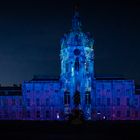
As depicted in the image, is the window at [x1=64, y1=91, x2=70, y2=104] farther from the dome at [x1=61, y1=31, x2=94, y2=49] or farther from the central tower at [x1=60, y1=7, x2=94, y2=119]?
the dome at [x1=61, y1=31, x2=94, y2=49]

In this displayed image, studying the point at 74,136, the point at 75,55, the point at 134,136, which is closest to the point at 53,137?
the point at 74,136

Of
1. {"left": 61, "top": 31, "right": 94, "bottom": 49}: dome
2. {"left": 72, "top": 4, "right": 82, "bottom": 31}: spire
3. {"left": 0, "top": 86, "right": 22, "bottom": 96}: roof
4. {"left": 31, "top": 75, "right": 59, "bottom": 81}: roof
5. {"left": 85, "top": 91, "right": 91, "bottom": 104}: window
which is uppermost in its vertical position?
{"left": 72, "top": 4, "right": 82, "bottom": 31}: spire

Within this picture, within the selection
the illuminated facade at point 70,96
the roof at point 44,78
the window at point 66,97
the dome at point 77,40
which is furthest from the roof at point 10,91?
the dome at point 77,40

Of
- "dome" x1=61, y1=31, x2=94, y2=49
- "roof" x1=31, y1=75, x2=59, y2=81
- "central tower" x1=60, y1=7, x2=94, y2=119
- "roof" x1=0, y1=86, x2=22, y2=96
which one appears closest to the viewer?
"central tower" x1=60, y1=7, x2=94, y2=119

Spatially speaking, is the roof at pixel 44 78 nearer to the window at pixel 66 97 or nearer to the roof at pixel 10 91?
the roof at pixel 10 91

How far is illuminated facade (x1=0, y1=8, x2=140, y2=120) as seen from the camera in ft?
359

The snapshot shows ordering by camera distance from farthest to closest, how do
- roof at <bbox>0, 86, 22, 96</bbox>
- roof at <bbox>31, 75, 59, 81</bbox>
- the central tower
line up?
roof at <bbox>31, 75, 59, 81</bbox> → roof at <bbox>0, 86, 22, 96</bbox> → the central tower

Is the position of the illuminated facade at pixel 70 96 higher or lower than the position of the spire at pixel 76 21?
lower

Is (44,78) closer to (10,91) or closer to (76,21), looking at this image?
(10,91)

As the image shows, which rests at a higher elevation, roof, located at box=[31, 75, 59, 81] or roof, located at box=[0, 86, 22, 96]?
roof, located at box=[31, 75, 59, 81]

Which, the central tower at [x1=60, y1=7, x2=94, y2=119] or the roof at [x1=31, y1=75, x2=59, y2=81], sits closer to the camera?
the central tower at [x1=60, y1=7, x2=94, y2=119]

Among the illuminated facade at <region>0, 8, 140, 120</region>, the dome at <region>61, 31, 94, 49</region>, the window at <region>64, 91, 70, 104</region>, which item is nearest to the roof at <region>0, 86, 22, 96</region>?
the illuminated facade at <region>0, 8, 140, 120</region>

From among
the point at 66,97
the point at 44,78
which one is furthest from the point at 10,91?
the point at 66,97

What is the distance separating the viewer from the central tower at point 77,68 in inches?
4264
